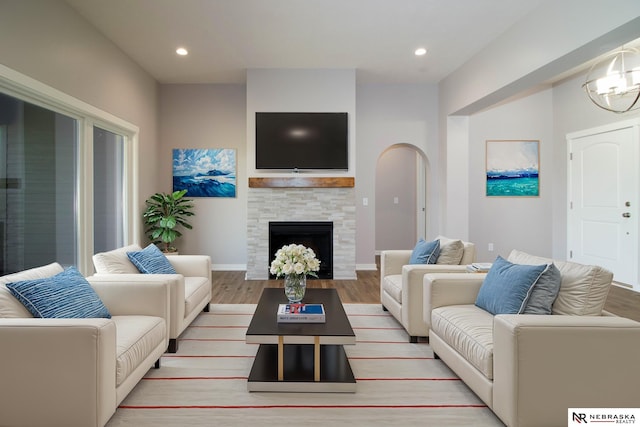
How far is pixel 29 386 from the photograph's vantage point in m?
1.78

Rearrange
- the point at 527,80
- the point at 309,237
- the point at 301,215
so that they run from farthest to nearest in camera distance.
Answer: the point at 309,237 → the point at 301,215 → the point at 527,80

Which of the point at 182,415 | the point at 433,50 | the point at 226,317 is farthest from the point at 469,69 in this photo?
the point at 182,415

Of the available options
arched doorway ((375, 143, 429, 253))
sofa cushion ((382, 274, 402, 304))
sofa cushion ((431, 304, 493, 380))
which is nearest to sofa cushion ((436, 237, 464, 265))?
sofa cushion ((382, 274, 402, 304))

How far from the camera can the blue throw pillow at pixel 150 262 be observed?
330 cm

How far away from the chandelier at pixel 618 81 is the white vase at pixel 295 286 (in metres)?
3.45

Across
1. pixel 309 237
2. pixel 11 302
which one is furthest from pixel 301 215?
pixel 11 302

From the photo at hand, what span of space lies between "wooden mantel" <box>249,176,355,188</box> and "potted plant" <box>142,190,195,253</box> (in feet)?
3.63

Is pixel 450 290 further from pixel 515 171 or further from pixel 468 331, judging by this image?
pixel 515 171

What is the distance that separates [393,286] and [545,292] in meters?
1.55

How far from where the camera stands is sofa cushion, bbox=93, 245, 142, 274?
3037 mm

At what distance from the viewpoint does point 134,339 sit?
2.21m

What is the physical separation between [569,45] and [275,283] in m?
4.21

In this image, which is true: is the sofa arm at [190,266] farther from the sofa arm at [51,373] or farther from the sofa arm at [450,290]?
the sofa arm at [450,290]

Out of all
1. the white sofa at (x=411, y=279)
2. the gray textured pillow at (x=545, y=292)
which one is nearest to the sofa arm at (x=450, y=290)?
the white sofa at (x=411, y=279)
